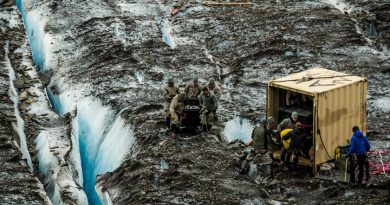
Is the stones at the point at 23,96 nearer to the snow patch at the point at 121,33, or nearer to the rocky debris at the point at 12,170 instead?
the rocky debris at the point at 12,170

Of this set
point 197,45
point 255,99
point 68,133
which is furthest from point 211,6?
point 68,133

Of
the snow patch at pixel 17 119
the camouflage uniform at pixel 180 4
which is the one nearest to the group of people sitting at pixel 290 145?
the snow patch at pixel 17 119

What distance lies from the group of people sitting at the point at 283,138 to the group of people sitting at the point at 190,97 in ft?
7.77

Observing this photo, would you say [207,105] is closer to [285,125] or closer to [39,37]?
[285,125]

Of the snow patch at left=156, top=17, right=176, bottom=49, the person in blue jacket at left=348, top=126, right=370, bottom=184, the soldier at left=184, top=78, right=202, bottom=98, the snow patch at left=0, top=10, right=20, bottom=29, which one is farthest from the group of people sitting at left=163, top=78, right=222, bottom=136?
the snow patch at left=0, top=10, right=20, bottom=29

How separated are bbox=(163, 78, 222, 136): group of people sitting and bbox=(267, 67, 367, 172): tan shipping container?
Result: 5.87ft

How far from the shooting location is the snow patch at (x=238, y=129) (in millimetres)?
21297

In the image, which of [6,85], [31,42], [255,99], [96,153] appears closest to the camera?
[96,153]

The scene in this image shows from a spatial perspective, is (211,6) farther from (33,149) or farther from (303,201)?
(303,201)

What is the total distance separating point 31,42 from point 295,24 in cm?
992

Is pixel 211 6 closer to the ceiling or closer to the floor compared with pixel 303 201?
closer to the ceiling

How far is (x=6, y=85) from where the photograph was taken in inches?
1000

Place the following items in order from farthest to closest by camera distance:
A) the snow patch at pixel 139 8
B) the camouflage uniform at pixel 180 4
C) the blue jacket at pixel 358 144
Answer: the camouflage uniform at pixel 180 4, the snow patch at pixel 139 8, the blue jacket at pixel 358 144

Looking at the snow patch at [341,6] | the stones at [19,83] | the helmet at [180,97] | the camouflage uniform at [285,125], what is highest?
the snow patch at [341,6]
